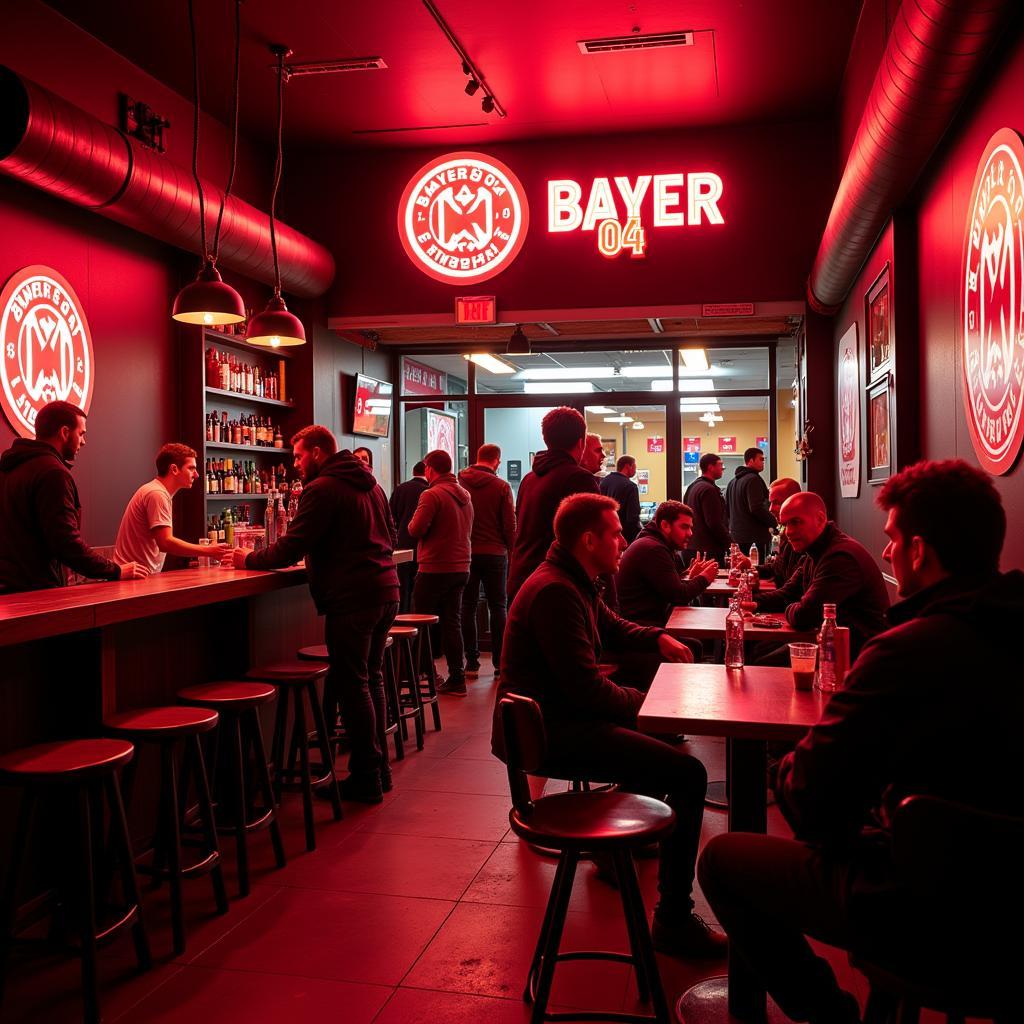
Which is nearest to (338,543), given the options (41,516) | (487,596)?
(41,516)

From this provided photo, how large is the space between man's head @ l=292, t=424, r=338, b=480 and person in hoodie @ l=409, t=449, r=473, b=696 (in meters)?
2.36

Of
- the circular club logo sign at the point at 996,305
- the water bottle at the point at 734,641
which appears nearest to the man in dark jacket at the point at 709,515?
the circular club logo sign at the point at 996,305

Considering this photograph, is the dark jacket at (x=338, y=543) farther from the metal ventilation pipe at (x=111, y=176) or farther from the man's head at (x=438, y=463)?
the man's head at (x=438, y=463)

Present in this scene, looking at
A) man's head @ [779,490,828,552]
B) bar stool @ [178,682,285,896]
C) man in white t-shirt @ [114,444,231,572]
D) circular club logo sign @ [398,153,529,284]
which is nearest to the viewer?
bar stool @ [178,682,285,896]

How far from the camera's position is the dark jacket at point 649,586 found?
4.93 metres

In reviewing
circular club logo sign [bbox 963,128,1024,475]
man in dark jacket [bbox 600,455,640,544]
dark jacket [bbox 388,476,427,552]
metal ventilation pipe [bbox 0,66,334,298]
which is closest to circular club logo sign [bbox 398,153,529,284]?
metal ventilation pipe [bbox 0,66,334,298]

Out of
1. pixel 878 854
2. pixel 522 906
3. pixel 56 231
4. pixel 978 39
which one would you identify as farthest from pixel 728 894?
pixel 56 231

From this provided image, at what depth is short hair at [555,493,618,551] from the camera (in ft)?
10.3

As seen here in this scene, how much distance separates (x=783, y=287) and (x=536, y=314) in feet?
6.26

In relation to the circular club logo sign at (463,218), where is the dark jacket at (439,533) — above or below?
below

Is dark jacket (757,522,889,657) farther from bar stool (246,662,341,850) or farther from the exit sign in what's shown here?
the exit sign

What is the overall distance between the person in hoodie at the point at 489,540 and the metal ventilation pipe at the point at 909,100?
11.1 ft

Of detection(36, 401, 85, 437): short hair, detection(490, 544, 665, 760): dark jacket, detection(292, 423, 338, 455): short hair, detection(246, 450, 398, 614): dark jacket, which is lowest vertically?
detection(490, 544, 665, 760): dark jacket

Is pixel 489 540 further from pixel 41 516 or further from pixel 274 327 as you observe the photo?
pixel 41 516
